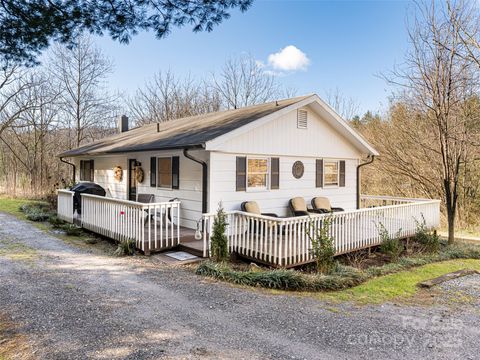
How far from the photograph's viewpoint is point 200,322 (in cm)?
397

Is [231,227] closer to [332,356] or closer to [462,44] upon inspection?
[332,356]

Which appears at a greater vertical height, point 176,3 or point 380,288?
point 176,3

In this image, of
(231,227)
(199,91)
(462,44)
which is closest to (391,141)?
(462,44)

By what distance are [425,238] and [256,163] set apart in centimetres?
518

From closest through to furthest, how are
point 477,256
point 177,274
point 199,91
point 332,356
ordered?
point 332,356 → point 177,274 → point 477,256 → point 199,91

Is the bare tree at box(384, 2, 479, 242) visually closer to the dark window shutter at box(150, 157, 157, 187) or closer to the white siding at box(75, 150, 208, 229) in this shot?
the white siding at box(75, 150, 208, 229)

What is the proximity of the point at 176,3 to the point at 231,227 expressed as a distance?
4617mm

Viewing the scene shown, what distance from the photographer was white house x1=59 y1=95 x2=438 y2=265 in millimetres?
8047

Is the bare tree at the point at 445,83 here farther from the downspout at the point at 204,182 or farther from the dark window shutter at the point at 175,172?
the dark window shutter at the point at 175,172

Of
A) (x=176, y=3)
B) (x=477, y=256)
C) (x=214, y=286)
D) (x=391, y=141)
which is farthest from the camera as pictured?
(x=391, y=141)

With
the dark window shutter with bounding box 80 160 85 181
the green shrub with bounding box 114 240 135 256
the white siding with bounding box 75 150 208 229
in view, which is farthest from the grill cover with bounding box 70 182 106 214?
the green shrub with bounding box 114 240 135 256

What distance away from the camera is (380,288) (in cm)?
566

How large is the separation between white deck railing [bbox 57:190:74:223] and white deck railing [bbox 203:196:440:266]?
5.57 m

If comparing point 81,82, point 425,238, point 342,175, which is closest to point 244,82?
point 81,82
